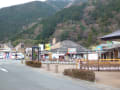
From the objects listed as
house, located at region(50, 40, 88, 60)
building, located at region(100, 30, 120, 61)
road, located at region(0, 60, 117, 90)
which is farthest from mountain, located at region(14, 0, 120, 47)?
road, located at region(0, 60, 117, 90)

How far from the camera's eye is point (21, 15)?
511ft

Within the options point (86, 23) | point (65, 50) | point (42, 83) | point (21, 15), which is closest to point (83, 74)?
point (42, 83)

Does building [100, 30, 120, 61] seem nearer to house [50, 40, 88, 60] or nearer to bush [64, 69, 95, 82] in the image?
bush [64, 69, 95, 82]

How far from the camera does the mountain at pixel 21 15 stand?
134250 millimetres

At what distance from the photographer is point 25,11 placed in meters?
164

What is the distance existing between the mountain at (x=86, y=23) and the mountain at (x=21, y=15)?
45.5 meters

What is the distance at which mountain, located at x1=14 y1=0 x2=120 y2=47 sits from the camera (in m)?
75.9

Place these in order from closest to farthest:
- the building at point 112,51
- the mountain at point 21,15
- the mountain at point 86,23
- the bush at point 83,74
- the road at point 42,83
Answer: the road at point 42,83 → the bush at point 83,74 → the building at point 112,51 → the mountain at point 86,23 → the mountain at point 21,15

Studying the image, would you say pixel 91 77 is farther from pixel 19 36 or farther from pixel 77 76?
pixel 19 36

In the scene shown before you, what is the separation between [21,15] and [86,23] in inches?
3224

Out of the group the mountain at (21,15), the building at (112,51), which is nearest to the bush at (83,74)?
the building at (112,51)

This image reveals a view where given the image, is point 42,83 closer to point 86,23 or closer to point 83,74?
point 83,74

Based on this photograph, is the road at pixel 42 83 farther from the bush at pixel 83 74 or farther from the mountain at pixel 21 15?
the mountain at pixel 21 15

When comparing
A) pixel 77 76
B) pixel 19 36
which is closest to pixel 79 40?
pixel 19 36
